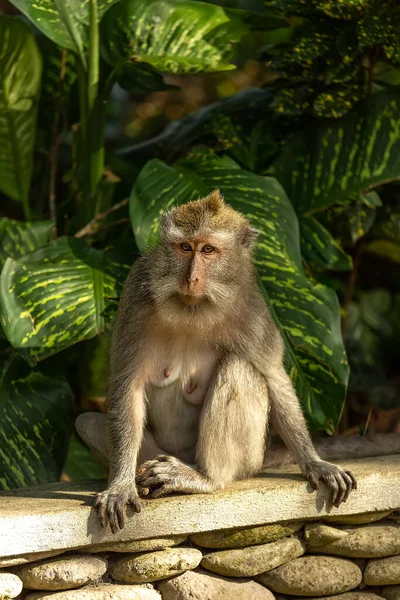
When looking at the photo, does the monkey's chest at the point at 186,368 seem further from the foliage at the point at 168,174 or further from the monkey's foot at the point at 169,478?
the foliage at the point at 168,174

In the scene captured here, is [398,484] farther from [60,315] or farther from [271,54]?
[271,54]

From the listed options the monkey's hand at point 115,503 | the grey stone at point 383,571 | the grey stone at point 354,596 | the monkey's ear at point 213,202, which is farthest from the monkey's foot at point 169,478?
the monkey's ear at point 213,202

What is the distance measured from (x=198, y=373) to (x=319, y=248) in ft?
5.36

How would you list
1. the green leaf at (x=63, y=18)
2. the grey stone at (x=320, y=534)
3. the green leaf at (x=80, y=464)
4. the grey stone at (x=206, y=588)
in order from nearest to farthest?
the grey stone at (x=206, y=588), the grey stone at (x=320, y=534), the green leaf at (x=63, y=18), the green leaf at (x=80, y=464)

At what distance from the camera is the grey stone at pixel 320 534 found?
3822 mm

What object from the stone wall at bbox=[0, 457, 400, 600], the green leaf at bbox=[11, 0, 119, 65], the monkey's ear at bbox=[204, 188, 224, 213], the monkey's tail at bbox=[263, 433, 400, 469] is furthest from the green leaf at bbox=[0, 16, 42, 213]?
the monkey's tail at bbox=[263, 433, 400, 469]

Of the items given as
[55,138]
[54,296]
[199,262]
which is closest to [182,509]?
[199,262]

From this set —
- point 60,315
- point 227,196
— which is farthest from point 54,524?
point 227,196

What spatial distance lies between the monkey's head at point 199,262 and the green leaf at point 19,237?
1574 millimetres

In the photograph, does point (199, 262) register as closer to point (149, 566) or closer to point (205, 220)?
point (205, 220)

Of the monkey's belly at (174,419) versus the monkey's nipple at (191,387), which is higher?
the monkey's nipple at (191,387)

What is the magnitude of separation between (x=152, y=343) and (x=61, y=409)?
1235mm

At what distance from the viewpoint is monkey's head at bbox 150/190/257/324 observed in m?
3.60

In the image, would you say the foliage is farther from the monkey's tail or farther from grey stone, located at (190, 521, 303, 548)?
grey stone, located at (190, 521, 303, 548)
